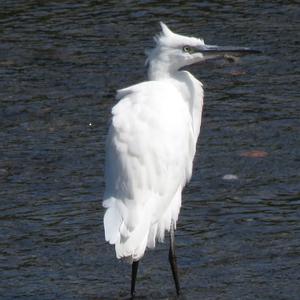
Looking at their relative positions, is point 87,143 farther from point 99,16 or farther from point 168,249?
point 99,16

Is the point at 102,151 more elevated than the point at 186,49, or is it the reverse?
the point at 186,49

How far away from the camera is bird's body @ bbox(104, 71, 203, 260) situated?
18.5 feet

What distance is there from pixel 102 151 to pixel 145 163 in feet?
5.94

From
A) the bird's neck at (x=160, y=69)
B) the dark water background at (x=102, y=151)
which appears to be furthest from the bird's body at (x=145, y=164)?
the dark water background at (x=102, y=151)

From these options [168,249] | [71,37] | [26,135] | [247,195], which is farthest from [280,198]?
[71,37]

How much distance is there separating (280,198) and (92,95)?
2.23 meters

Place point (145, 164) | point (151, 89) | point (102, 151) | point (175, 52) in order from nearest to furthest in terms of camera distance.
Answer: point (145, 164) → point (151, 89) → point (175, 52) → point (102, 151)

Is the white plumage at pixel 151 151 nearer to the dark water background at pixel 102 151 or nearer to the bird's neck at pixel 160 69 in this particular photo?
the bird's neck at pixel 160 69

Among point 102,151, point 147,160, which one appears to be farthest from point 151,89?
point 102,151

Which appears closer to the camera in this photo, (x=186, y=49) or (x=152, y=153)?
(x=152, y=153)

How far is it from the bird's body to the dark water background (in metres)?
0.42

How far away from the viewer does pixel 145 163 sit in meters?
5.83

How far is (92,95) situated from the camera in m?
8.62

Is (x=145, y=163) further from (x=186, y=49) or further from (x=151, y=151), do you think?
(x=186, y=49)
